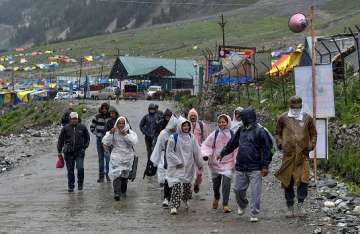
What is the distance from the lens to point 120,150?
41.9 feet

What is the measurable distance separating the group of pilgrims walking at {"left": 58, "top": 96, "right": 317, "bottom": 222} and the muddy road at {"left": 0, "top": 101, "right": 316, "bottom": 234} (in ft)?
0.91

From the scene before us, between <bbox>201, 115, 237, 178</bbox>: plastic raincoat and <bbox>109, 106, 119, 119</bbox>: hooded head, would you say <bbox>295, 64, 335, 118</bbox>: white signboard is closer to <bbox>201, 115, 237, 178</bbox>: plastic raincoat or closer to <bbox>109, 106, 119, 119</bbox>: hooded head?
<bbox>201, 115, 237, 178</bbox>: plastic raincoat

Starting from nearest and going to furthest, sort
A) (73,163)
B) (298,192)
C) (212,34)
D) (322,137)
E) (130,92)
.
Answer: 1. (298,192)
2. (322,137)
3. (73,163)
4. (130,92)
5. (212,34)

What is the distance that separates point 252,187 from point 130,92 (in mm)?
54935

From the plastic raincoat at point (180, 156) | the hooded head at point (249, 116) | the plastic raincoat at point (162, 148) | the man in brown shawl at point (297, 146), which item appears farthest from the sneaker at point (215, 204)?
the hooded head at point (249, 116)

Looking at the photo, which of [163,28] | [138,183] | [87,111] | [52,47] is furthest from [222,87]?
[52,47]

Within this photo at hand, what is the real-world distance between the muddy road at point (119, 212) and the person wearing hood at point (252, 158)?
0.45m

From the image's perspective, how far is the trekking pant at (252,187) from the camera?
10.1 m

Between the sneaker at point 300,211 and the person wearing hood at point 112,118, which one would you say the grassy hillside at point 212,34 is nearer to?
the person wearing hood at point 112,118

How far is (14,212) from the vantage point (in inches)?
463

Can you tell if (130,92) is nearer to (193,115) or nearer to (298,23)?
(298,23)

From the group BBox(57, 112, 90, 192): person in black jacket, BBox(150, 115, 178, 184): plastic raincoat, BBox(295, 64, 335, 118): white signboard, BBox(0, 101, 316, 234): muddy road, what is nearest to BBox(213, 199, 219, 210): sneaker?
BBox(0, 101, 316, 234): muddy road

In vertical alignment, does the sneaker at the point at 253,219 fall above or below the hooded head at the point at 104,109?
below

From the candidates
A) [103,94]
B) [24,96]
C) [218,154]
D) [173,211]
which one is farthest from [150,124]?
[24,96]
